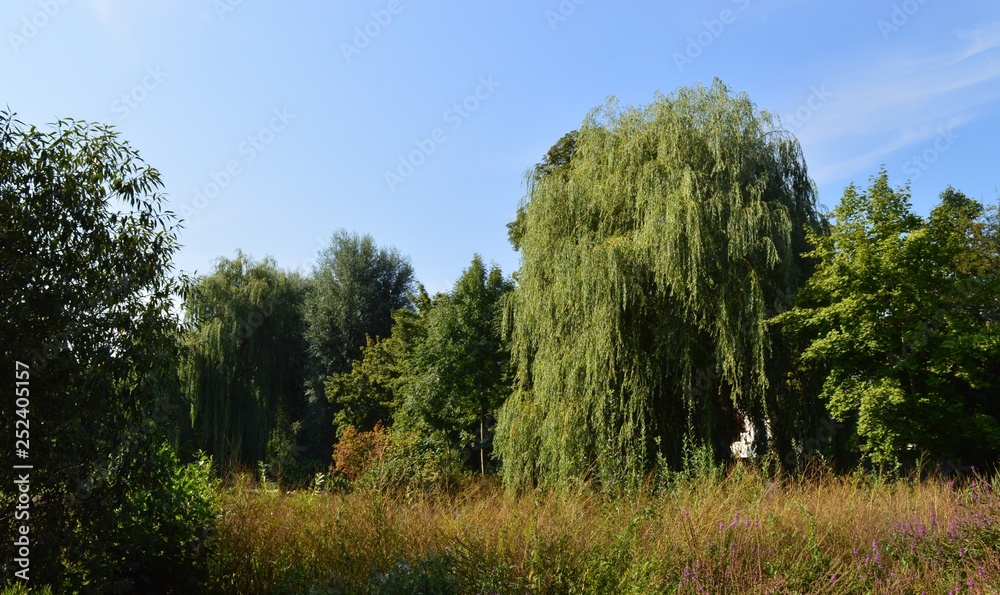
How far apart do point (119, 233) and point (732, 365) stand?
10.3 meters

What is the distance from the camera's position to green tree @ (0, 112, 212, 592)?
4.70 m

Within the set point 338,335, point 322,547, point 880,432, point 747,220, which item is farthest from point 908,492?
point 338,335

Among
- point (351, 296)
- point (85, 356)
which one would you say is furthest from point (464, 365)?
point (85, 356)

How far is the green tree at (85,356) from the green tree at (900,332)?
10.8m

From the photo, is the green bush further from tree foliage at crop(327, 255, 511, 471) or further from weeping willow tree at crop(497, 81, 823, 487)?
tree foliage at crop(327, 255, 511, 471)

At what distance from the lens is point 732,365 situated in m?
12.5

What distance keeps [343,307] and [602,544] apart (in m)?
27.4

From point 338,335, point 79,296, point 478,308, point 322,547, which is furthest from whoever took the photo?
point 338,335

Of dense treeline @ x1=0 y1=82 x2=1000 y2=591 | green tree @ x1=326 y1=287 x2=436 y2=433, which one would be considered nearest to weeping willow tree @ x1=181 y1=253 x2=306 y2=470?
green tree @ x1=326 y1=287 x2=436 y2=433

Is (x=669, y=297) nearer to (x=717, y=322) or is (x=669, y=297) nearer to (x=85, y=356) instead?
(x=717, y=322)

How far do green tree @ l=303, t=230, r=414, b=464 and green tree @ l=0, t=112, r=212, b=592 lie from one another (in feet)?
77.2

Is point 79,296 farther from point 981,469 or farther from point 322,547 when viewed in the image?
point 981,469

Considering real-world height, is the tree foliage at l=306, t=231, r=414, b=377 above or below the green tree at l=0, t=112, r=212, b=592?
above

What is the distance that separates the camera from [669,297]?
13.2 m
